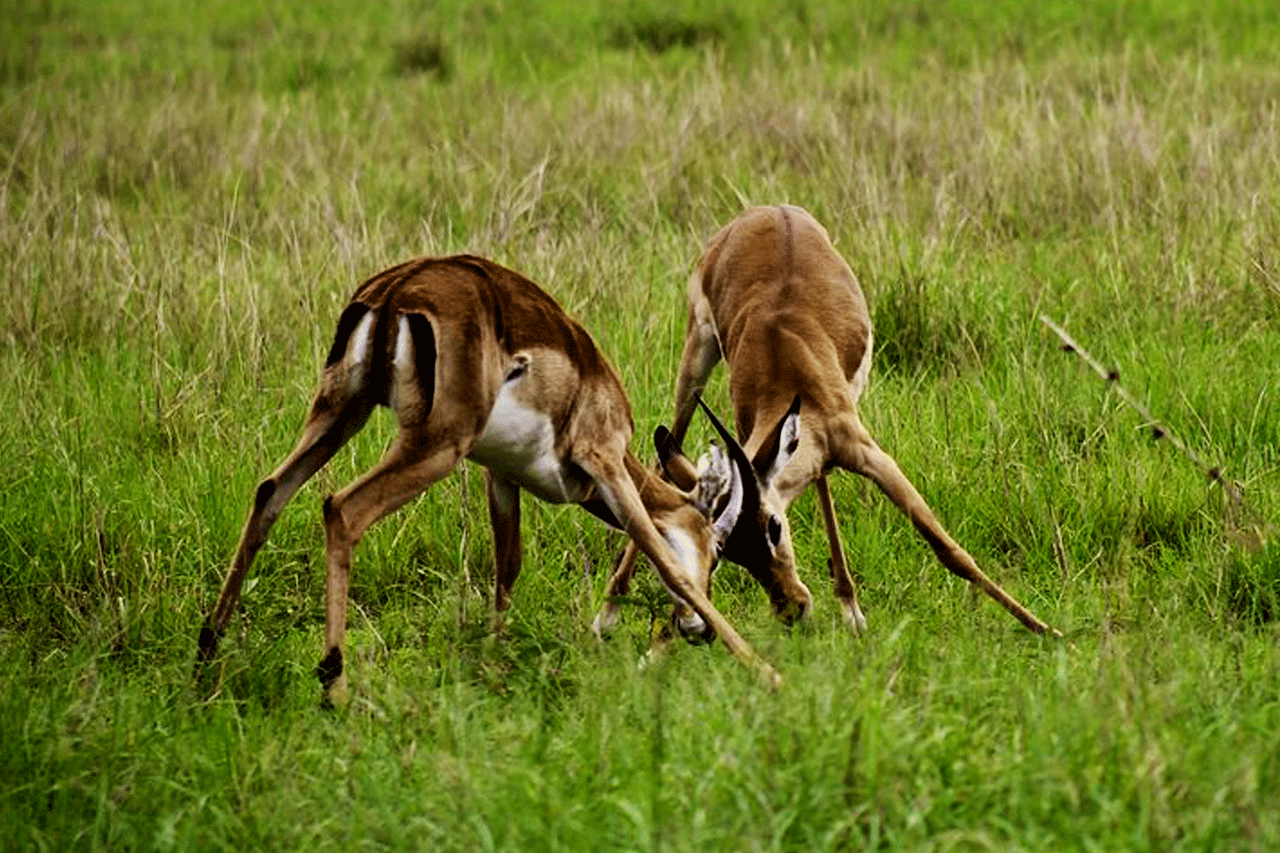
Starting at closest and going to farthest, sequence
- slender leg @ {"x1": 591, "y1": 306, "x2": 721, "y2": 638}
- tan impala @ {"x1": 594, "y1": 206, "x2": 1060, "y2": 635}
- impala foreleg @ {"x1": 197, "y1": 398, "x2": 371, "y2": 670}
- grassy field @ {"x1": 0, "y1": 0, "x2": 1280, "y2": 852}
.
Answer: grassy field @ {"x1": 0, "y1": 0, "x2": 1280, "y2": 852} < impala foreleg @ {"x1": 197, "y1": 398, "x2": 371, "y2": 670} < tan impala @ {"x1": 594, "y1": 206, "x2": 1060, "y2": 635} < slender leg @ {"x1": 591, "y1": 306, "x2": 721, "y2": 638}

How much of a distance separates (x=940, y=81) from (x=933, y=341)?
4443mm

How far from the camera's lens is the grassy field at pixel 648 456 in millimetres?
3545

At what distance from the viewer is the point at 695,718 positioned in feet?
12.5

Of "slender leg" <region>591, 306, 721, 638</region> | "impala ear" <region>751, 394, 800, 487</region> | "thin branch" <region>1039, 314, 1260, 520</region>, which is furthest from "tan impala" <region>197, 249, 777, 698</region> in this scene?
"thin branch" <region>1039, 314, 1260, 520</region>

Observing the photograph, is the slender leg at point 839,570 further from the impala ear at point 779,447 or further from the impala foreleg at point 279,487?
the impala foreleg at point 279,487

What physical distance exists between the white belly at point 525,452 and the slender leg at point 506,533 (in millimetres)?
Answer: 53

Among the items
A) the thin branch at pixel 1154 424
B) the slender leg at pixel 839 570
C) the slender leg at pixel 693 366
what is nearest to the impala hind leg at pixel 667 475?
the slender leg at pixel 839 570

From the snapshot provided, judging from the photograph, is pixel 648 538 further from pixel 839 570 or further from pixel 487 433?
pixel 839 570

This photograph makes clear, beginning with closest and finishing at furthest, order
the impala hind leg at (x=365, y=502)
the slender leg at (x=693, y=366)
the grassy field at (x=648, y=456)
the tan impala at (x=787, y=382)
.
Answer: the grassy field at (x=648, y=456)
the impala hind leg at (x=365, y=502)
the tan impala at (x=787, y=382)
the slender leg at (x=693, y=366)

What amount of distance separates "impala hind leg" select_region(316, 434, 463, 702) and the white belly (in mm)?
215

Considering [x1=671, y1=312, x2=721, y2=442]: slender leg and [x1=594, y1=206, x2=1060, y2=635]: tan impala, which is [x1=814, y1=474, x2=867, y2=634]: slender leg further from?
[x1=671, y1=312, x2=721, y2=442]: slender leg

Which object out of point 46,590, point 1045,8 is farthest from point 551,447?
point 1045,8

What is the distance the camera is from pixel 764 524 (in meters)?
5.01

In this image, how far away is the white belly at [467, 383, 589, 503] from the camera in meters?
4.87
